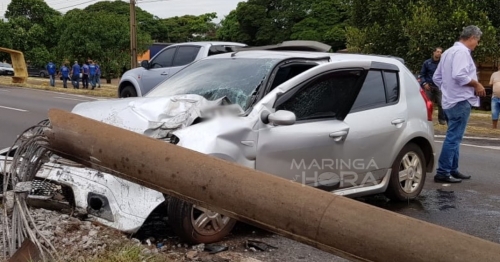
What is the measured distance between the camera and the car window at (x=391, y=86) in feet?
20.4

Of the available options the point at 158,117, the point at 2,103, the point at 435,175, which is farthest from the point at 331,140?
the point at 2,103

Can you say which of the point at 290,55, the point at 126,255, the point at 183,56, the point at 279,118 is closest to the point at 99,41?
the point at 183,56

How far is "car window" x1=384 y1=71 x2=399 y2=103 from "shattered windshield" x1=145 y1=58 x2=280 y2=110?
1.38 metres

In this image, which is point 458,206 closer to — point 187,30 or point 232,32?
point 232,32

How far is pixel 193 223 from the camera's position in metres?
4.56

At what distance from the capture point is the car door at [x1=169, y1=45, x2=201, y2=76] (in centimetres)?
1376

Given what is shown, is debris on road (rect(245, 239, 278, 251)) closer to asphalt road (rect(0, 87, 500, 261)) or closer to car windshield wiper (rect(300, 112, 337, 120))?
asphalt road (rect(0, 87, 500, 261))

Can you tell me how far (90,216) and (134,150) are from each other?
2248mm

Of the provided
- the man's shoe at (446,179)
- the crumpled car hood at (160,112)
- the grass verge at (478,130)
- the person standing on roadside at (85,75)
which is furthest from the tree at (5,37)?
the crumpled car hood at (160,112)

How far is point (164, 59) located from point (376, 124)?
9.30 meters

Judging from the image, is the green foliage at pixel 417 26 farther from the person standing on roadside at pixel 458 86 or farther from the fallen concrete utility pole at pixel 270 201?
the fallen concrete utility pole at pixel 270 201

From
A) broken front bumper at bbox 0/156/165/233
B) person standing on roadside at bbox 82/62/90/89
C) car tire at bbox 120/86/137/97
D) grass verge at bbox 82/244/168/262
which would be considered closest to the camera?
grass verge at bbox 82/244/168/262

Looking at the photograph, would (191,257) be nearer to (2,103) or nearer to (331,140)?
(331,140)

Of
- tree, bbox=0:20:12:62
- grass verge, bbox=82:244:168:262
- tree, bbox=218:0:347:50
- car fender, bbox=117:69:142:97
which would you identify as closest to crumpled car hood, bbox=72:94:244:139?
grass verge, bbox=82:244:168:262
